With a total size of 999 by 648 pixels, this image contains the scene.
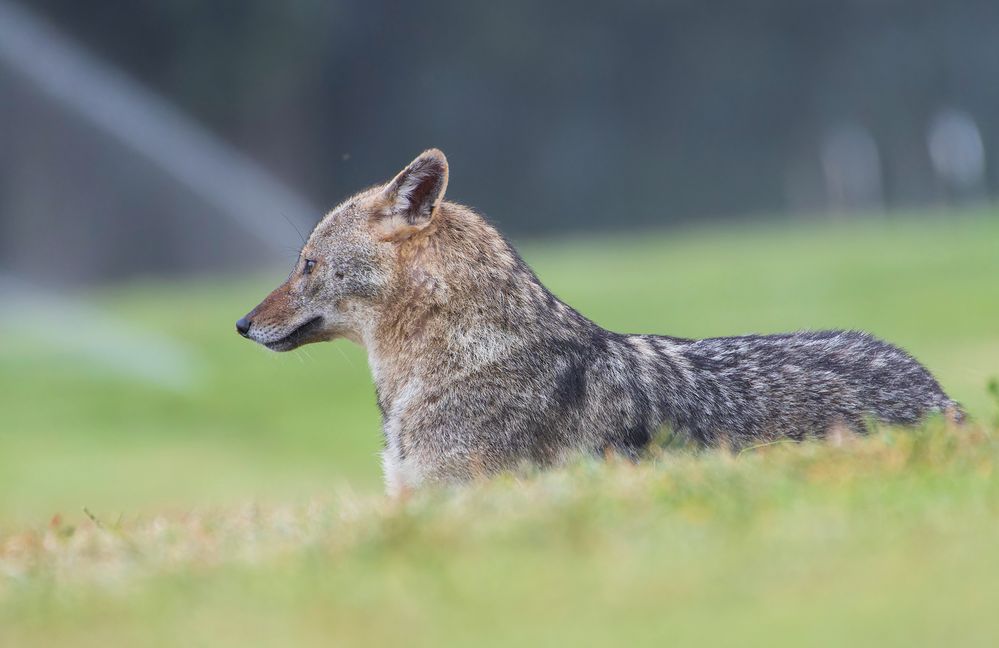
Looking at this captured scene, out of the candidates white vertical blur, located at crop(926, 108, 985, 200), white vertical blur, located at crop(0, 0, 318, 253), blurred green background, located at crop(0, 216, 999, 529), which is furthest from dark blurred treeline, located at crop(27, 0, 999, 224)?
blurred green background, located at crop(0, 216, 999, 529)

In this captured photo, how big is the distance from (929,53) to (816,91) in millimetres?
3302

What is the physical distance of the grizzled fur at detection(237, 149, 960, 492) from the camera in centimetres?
681

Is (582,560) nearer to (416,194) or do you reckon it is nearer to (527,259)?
(416,194)

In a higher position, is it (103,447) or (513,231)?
(513,231)

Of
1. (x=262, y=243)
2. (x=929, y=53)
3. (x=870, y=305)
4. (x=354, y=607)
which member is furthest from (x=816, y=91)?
(x=354, y=607)

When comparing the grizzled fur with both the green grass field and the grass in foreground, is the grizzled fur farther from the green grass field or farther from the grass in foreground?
the grass in foreground

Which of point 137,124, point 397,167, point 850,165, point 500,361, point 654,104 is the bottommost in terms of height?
point 500,361

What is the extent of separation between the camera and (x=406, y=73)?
1736 inches

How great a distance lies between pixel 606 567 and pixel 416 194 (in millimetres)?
3130

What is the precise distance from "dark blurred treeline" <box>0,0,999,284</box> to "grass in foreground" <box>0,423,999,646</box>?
36490 millimetres

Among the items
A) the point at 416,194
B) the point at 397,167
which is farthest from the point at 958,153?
the point at 416,194

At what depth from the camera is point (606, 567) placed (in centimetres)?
454

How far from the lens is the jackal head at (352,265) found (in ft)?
24.0

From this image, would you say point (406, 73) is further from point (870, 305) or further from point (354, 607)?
point (354, 607)
